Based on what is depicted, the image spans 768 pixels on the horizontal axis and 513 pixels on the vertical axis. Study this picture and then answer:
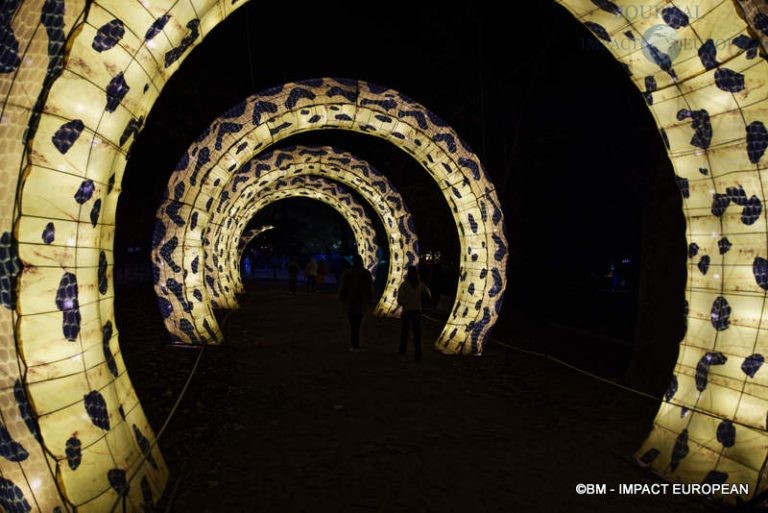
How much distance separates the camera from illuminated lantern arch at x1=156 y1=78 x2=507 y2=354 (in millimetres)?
10445

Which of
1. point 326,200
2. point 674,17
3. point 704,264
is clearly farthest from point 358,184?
point 674,17

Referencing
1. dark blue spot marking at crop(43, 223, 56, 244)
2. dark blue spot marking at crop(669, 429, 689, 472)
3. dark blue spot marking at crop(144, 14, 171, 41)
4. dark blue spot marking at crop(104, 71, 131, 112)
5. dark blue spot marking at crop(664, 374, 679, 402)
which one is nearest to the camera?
dark blue spot marking at crop(43, 223, 56, 244)

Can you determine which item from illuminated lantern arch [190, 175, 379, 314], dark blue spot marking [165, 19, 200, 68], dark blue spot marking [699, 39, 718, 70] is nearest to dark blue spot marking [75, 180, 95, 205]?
dark blue spot marking [165, 19, 200, 68]

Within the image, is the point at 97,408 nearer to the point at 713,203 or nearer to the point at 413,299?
the point at 713,203

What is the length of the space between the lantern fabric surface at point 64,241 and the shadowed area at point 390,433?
41.3 inches

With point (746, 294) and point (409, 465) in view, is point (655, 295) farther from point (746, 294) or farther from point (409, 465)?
point (409, 465)

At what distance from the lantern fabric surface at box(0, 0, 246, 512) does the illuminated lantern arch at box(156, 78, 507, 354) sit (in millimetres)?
6884

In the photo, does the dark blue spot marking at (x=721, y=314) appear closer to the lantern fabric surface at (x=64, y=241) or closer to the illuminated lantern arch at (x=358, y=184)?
the lantern fabric surface at (x=64, y=241)

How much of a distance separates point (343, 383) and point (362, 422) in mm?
1946

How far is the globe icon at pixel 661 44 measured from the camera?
14.6ft

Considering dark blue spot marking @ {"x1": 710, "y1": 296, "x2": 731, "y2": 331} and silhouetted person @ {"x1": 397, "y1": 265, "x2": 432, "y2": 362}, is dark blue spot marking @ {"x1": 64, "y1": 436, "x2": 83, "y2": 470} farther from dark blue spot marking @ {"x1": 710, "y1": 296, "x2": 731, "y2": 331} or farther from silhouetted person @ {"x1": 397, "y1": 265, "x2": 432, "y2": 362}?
silhouetted person @ {"x1": 397, "y1": 265, "x2": 432, "y2": 362}

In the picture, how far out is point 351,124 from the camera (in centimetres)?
1117

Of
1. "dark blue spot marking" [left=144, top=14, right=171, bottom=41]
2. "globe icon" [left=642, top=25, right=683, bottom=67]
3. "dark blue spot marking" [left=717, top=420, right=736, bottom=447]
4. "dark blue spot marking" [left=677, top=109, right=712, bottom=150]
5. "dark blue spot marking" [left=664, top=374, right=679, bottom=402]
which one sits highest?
"globe icon" [left=642, top=25, right=683, bottom=67]

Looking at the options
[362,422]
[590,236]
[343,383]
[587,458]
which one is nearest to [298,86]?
[343,383]
